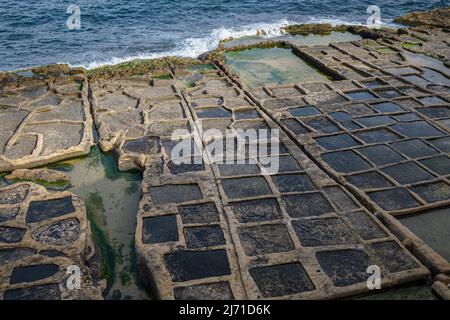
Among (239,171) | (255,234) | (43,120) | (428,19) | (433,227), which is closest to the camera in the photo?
(255,234)

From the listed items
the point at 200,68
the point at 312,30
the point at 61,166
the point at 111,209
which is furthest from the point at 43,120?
the point at 312,30

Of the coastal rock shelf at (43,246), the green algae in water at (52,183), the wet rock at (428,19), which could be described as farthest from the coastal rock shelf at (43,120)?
the wet rock at (428,19)

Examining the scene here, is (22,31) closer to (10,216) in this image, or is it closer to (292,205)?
(10,216)

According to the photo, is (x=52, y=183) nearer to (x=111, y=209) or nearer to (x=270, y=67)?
(x=111, y=209)

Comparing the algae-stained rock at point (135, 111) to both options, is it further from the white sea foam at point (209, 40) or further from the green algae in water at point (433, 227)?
the green algae in water at point (433, 227)

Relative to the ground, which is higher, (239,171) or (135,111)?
(135,111)

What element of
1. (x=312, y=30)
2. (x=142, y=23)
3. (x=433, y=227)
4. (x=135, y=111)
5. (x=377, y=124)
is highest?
(x=142, y=23)

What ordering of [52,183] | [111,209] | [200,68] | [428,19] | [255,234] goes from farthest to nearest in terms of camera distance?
[428,19] < [200,68] < [52,183] < [111,209] < [255,234]

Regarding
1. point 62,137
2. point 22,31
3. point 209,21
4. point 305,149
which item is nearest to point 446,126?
point 305,149
